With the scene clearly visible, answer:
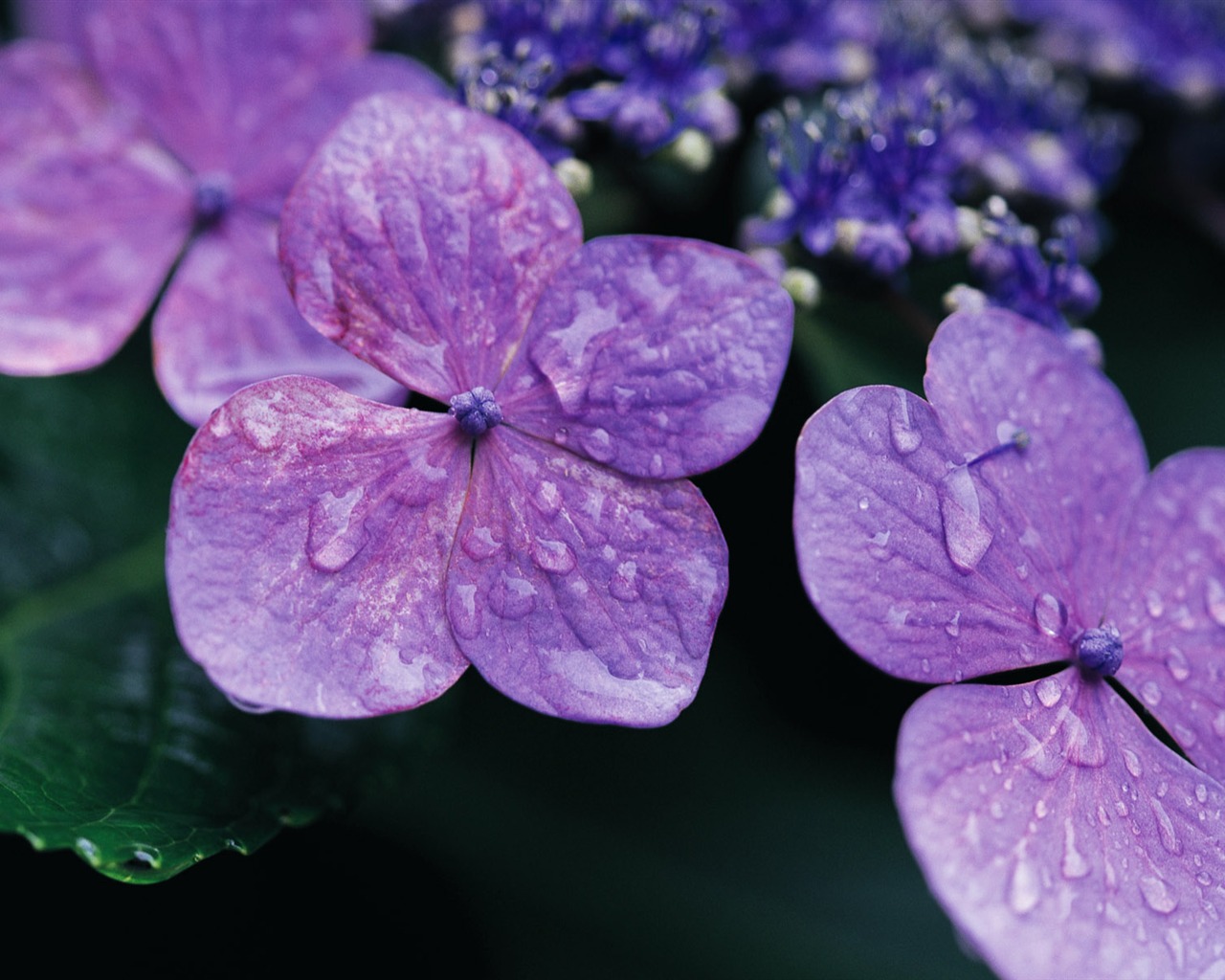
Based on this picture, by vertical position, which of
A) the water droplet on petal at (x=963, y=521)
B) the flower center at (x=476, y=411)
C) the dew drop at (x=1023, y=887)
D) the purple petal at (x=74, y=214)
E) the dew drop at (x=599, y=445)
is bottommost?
the purple petal at (x=74, y=214)

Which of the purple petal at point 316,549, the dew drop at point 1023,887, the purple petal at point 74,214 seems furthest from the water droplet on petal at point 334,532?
the dew drop at point 1023,887

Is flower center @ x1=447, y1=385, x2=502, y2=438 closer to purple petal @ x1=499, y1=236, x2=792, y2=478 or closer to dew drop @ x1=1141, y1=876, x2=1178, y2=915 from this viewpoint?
purple petal @ x1=499, y1=236, x2=792, y2=478

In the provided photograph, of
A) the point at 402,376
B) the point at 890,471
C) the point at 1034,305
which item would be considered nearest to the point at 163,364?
the point at 402,376

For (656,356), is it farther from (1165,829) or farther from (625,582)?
(1165,829)

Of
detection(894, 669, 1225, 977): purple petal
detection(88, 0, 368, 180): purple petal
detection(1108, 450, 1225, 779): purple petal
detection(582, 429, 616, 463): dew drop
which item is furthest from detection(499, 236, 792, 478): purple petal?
detection(88, 0, 368, 180): purple petal

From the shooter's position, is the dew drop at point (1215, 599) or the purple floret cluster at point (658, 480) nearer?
the purple floret cluster at point (658, 480)

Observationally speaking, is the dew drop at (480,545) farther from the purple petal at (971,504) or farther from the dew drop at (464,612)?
the purple petal at (971,504)

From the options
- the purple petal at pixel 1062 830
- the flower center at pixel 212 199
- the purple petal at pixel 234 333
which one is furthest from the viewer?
the flower center at pixel 212 199
